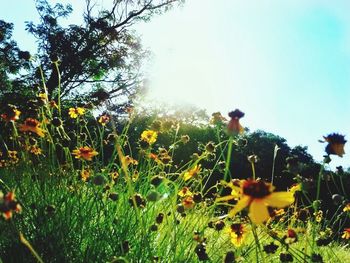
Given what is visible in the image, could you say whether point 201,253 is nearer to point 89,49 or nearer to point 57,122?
point 57,122

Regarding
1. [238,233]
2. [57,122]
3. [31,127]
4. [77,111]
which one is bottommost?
[238,233]

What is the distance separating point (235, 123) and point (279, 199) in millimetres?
461

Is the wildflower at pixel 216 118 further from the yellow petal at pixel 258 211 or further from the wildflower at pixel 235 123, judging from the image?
→ the yellow petal at pixel 258 211

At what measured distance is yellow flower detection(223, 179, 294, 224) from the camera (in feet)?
2.98

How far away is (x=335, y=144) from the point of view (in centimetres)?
146

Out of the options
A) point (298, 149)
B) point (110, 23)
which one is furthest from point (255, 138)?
point (110, 23)

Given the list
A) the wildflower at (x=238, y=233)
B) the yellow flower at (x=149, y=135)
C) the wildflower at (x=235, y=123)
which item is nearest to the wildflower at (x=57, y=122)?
the yellow flower at (x=149, y=135)

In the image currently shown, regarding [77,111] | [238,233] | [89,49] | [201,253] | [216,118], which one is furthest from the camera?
[89,49]

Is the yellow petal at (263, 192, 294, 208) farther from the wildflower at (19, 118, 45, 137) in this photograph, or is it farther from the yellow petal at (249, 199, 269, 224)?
the wildflower at (19, 118, 45, 137)

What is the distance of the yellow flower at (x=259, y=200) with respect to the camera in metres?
0.91

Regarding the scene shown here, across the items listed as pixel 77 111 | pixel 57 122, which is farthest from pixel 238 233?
pixel 77 111

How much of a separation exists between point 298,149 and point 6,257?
22932 mm

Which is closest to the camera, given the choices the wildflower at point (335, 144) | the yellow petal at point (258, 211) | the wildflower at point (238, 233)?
the yellow petal at point (258, 211)

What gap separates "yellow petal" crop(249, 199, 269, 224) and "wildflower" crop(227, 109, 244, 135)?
14.4 inches
